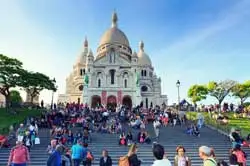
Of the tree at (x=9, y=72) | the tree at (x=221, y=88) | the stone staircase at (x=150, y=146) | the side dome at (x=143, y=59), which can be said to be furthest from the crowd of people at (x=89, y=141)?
the side dome at (x=143, y=59)

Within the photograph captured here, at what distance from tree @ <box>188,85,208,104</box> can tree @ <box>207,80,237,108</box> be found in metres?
1.68

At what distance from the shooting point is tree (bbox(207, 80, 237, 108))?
67.6 meters

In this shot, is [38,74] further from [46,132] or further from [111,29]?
[111,29]

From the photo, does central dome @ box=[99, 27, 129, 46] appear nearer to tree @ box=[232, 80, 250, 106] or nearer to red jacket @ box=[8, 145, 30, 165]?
tree @ box=[232, 80, 250, 106]

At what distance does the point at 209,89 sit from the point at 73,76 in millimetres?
35377

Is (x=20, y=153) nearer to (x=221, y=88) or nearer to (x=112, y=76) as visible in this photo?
(x=112, y=76)

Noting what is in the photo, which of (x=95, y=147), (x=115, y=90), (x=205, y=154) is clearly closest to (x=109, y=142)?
(x=95, y=147)

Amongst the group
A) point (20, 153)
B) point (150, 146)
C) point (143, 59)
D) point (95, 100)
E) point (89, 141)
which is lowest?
point (150, 146)

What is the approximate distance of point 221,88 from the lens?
6800cm

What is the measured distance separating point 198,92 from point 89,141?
5345 cm

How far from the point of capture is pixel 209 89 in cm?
6862

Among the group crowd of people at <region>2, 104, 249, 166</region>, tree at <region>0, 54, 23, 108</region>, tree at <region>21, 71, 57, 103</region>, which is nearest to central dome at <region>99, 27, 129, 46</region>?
tree at <region>21, 71, 57, 103</region>

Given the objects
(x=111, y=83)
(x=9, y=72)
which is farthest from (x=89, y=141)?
(x=111, y=83)

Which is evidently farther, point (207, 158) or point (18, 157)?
point (18, 157)
